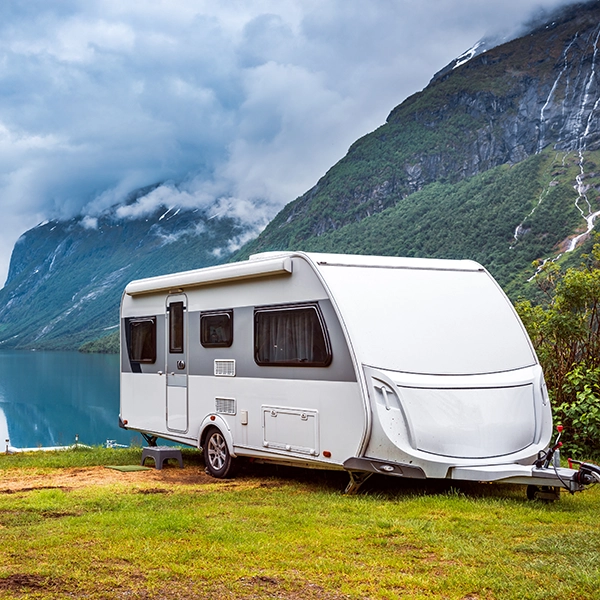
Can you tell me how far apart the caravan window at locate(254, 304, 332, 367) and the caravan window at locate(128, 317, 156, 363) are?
7.99ft

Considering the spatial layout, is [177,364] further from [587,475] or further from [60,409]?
[60,409]

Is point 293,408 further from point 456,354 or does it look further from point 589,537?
point 589,537

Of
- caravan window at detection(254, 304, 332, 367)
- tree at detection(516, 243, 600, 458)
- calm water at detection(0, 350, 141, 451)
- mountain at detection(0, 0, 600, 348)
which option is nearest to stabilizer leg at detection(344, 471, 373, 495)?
caravan window at detection(254, 304, 332, 367)

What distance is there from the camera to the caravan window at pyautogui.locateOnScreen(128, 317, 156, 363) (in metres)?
11.1

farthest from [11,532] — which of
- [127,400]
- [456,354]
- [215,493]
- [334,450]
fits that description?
[127,400]

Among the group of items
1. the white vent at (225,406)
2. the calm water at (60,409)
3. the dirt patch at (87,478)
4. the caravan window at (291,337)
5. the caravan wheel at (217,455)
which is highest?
the caravan window at (291,337)

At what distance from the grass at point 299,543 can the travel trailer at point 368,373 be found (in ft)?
1.25

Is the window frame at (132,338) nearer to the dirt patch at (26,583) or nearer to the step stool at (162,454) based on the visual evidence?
the step stool at (162,454)

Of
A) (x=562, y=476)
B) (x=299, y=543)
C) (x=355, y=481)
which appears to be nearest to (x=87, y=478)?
(x=355, y=481)

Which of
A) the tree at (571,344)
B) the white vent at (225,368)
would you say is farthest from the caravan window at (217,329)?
the tree at (571,344)

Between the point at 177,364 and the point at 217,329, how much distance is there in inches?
41.4

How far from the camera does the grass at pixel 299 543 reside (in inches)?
187

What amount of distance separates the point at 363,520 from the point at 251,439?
9.06 ft

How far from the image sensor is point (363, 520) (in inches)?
257
